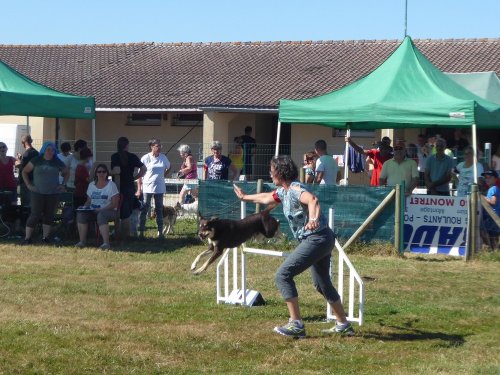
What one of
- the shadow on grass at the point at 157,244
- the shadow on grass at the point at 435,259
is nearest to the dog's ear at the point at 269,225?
the shadow on grass at the point at 435,259

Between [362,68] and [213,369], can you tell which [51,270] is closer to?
[213,369]

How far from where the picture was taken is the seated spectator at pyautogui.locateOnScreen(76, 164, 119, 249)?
→ 15.6 m

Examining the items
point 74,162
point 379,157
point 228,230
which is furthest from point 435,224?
point 74,162

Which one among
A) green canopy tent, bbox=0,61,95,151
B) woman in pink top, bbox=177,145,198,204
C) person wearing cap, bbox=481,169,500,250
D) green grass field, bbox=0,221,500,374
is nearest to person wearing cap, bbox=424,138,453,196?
person wearing cap, bbox=481,169,500,250

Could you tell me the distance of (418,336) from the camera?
9383 millimetres

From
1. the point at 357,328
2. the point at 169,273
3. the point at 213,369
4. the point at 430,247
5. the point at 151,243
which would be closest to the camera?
the point at 213,369

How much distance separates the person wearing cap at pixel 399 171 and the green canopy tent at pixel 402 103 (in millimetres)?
580

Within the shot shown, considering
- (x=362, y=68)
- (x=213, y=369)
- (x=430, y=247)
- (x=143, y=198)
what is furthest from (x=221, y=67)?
(x=213, y=369)

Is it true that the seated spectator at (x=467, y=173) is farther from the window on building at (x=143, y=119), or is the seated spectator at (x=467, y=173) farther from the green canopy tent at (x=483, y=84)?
the window on building at (x=143, y=119)

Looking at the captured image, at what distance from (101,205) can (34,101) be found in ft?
7.17

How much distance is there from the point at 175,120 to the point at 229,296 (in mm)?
23002

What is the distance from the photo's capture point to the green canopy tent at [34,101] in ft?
52.6

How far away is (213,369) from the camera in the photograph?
311 inches

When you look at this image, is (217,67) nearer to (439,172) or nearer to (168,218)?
(168,218)
